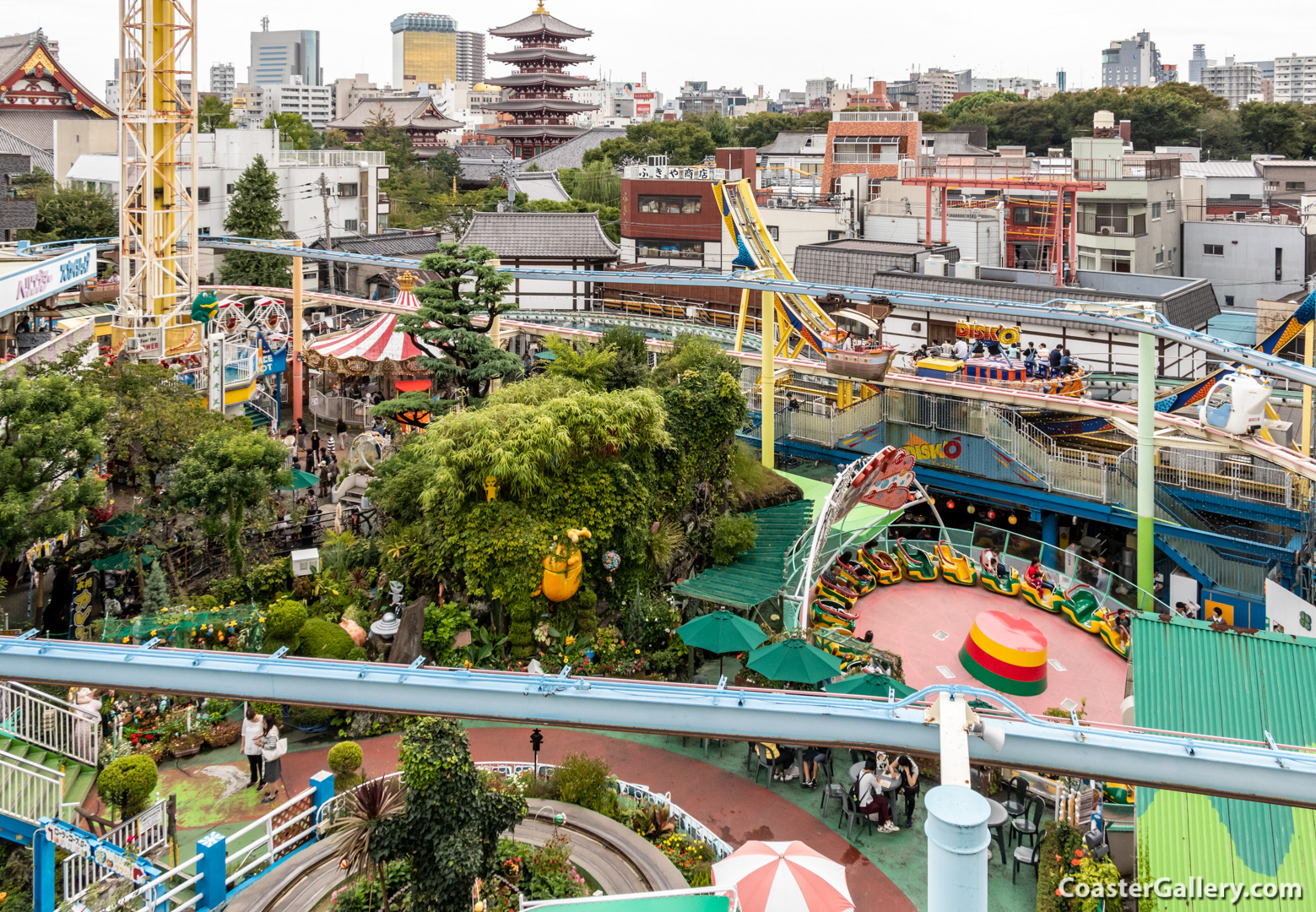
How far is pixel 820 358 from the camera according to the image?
2667cm

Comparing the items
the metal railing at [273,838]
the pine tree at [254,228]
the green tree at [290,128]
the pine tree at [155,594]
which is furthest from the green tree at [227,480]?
the green tree at [290,128]

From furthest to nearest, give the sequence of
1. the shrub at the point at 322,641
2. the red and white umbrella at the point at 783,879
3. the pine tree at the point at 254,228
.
Answer: the pine tree at the point at 254,228
the shrub at the point at 322,641
the red and white umbrella at the point at 783,879

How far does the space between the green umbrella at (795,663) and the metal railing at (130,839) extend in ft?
23.3

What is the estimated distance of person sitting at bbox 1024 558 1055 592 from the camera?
1986cm

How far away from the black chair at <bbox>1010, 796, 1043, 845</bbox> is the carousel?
58.1ft

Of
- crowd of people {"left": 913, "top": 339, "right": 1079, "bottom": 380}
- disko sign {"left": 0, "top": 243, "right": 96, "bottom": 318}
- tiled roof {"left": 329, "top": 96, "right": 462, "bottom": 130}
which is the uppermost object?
tiled roof {"left": 329, "top": 96, "right": 462, "bottom": 130}

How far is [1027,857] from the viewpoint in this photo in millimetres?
12203

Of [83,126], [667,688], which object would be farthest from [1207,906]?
[83,126]

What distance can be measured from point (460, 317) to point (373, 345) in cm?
797

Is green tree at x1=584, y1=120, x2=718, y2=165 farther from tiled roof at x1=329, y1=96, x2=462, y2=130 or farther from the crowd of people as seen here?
the crowd of people

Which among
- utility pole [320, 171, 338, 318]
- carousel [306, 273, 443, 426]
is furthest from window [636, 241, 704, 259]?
carousel [306, 273, 443, 426]

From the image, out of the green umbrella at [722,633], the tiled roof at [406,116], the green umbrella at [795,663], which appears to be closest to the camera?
the green umbrella at [795,663]

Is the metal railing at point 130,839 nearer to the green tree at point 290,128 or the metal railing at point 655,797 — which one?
the metal railing at point 655,797

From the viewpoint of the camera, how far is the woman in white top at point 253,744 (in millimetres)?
13297
